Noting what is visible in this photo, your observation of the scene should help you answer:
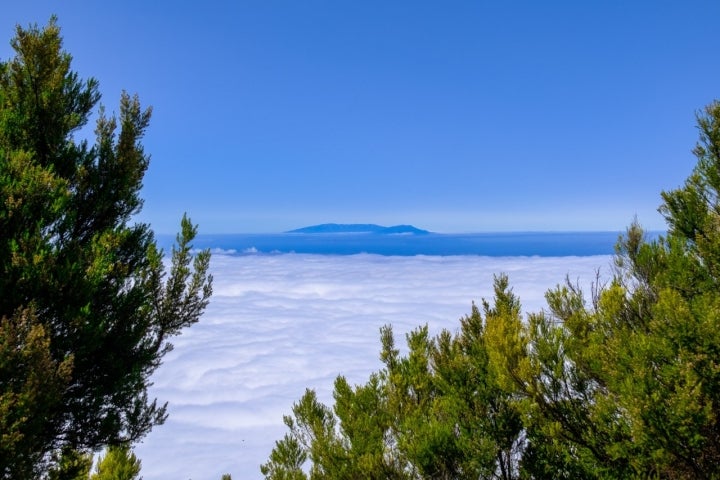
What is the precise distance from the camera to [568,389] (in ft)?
25.6

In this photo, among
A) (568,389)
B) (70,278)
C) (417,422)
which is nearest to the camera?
(70,278)

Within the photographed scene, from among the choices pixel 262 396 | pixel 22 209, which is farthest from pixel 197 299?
pixel 262 396

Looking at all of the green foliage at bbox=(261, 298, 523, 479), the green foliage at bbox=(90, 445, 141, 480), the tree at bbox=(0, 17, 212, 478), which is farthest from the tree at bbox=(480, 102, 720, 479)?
the green foliage at bbox=(90, 445, 141, 480)

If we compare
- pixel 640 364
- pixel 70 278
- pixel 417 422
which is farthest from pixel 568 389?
pixel 70 278

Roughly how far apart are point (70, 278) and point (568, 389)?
9056 mm

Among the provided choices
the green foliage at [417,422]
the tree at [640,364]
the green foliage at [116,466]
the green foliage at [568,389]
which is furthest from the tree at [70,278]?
the tree at [640,364]

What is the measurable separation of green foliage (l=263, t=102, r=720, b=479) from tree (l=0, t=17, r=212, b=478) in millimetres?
4890

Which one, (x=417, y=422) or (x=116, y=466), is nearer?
(x=116, y=466)

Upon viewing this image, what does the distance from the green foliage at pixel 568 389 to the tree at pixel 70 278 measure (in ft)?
16.0

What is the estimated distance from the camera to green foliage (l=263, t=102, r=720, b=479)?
546 centimetres

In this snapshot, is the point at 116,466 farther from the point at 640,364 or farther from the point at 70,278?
the point at 640,364

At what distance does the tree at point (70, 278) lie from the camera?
14.7 ft

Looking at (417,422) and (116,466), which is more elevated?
(417,422)

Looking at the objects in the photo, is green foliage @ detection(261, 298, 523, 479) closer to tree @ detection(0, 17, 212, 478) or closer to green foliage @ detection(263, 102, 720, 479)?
green foliage @ detection(263, 102, 720, 479)
